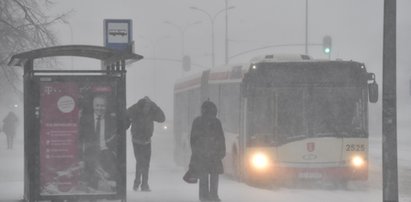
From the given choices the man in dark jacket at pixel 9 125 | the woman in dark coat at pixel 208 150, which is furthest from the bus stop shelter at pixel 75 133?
the man in dark jacket at pixel 9 125

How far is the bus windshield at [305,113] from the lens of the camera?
15.4 metres

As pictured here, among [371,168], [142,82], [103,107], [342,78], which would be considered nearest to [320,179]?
[342,78]

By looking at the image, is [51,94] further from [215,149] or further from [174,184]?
[174,184]

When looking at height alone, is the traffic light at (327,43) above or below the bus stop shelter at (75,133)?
above

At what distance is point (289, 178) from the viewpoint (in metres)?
15.5

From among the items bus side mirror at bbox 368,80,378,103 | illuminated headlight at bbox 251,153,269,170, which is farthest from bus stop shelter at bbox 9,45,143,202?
bus side mirror at bbox 368,80,378,103

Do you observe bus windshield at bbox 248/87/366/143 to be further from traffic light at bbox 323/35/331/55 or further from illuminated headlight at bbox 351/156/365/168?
traffic light at bbox 323/35/331/55

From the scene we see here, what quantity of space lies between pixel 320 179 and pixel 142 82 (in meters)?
64.2

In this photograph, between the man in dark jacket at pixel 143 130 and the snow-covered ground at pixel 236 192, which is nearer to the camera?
the snow-covered ground at pixel 236 192

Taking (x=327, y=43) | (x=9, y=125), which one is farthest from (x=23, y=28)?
(x=327, y=43)

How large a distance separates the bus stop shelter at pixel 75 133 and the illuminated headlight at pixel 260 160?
17.4ft

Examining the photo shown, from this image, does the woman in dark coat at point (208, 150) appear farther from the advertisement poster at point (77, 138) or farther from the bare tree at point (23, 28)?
the bare tree at point (23, 28)

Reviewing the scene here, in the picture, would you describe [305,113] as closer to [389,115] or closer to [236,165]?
[236,165]

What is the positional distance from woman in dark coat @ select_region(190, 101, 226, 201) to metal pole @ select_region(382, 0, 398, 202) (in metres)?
2.96
